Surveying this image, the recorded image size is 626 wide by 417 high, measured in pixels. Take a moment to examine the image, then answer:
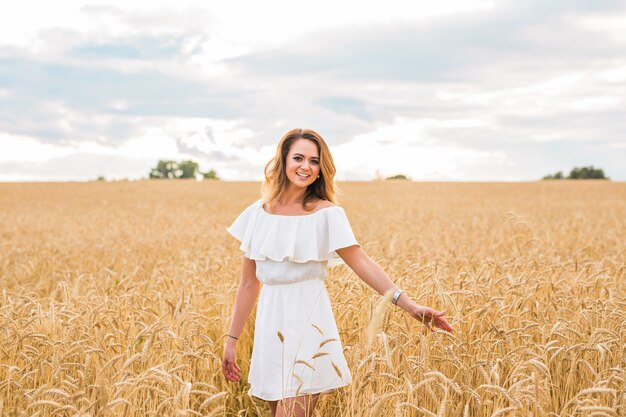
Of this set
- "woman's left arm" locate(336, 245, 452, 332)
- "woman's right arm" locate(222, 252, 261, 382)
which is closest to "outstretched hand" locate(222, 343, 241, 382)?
"woman's right arm" locate(222, 252, 261, 382)

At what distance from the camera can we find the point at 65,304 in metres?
4.72

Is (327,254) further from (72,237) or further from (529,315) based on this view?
(72,237)

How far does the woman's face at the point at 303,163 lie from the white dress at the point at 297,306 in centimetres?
20

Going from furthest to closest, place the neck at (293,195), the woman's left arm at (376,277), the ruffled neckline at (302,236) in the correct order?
the neck at (293,195) < the ruffled neckline at (302,236) < the woman's left arm at (376,277)

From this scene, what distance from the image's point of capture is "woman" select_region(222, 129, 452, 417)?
3113 millimetres

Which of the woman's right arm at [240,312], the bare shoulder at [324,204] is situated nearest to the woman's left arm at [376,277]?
the bare shoulder at [324,204]

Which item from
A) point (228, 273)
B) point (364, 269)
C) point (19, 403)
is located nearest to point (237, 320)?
point (364, 269)

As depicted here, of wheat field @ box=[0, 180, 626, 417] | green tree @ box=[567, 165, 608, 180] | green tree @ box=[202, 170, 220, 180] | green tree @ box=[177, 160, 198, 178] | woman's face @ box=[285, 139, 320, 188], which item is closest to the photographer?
wheat field @ box=[0, 180, 626, 417]

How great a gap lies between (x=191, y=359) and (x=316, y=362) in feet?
3.61

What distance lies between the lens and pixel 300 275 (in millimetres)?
3229

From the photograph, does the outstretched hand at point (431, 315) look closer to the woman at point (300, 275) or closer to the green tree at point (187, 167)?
the woman at point (300, 275)

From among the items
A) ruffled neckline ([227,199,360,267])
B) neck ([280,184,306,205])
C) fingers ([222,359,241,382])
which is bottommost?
fingers ([222,359,241,382])

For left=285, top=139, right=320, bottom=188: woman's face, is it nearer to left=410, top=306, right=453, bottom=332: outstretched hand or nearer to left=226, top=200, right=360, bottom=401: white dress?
left=226, top=200, right=360, bottom=401: white dress

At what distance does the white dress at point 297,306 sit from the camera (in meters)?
3.12
